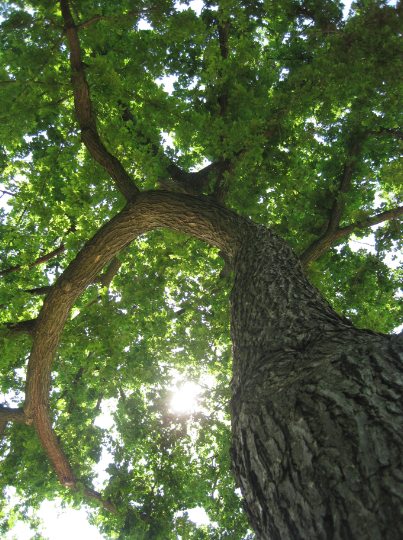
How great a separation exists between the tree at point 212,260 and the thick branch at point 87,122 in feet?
0.12

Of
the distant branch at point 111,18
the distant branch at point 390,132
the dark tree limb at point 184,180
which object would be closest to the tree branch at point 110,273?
the dark tree limb at point 184,180

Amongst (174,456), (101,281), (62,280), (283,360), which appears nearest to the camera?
(283,360)

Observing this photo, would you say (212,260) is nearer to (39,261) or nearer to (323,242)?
(323,242)

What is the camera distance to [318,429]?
142cm

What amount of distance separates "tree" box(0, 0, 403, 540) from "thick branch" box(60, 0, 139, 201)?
0.04 m

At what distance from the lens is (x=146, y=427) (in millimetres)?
7781

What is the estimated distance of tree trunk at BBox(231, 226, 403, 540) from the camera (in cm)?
Answer: 112

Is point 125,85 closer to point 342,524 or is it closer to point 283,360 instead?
point 283,360

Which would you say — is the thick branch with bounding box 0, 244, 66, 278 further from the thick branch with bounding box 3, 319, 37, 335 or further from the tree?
the thick branch with bounding box 3, 319, 37, 335

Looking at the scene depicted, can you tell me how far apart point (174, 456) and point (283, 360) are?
272 inches

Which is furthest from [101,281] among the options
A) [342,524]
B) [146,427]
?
[342,524]

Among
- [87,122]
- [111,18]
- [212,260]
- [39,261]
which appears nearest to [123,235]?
[87,122]

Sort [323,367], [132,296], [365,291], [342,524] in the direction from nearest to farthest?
[342,524], [323,367], [132,296], [365,291]

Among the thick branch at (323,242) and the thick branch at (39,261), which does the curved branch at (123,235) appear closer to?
the thick branch at (323,242)
